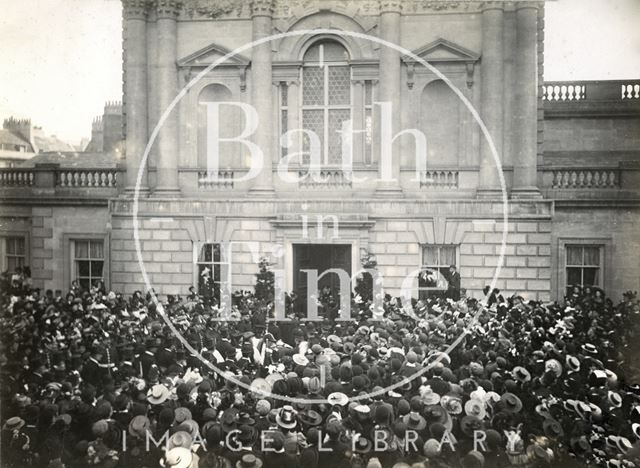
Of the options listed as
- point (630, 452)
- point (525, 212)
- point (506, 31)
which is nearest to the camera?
point (630, 452)

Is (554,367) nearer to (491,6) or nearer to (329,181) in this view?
(329,181)

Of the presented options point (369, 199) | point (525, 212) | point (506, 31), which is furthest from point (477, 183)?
point (506, 31)

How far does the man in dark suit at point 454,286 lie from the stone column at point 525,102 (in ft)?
6.29

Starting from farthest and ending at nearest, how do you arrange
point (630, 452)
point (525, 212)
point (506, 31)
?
point (506, 31) → point (525, 212) → point (630, 452)

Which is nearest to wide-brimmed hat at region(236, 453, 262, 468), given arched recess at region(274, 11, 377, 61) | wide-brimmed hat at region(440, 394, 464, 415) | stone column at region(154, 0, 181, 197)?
wide-brimmed hat at region(440, 394, 464, 415)

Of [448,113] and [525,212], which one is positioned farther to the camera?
[448,113]

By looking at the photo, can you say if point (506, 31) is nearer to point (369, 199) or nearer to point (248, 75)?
point (369, 199)

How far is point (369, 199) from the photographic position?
38.9 ft

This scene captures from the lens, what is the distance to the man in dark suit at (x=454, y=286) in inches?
435

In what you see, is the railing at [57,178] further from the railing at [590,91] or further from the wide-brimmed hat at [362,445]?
the railing at [590,91]

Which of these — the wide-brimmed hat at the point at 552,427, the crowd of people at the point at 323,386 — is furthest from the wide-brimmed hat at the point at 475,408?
the wide-brimmed hat at the point at 552,427

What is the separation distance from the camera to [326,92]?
42.0 ft

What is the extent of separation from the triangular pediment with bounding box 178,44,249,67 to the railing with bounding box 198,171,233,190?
7.55 feet

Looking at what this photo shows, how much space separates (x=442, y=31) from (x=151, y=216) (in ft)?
22.6
